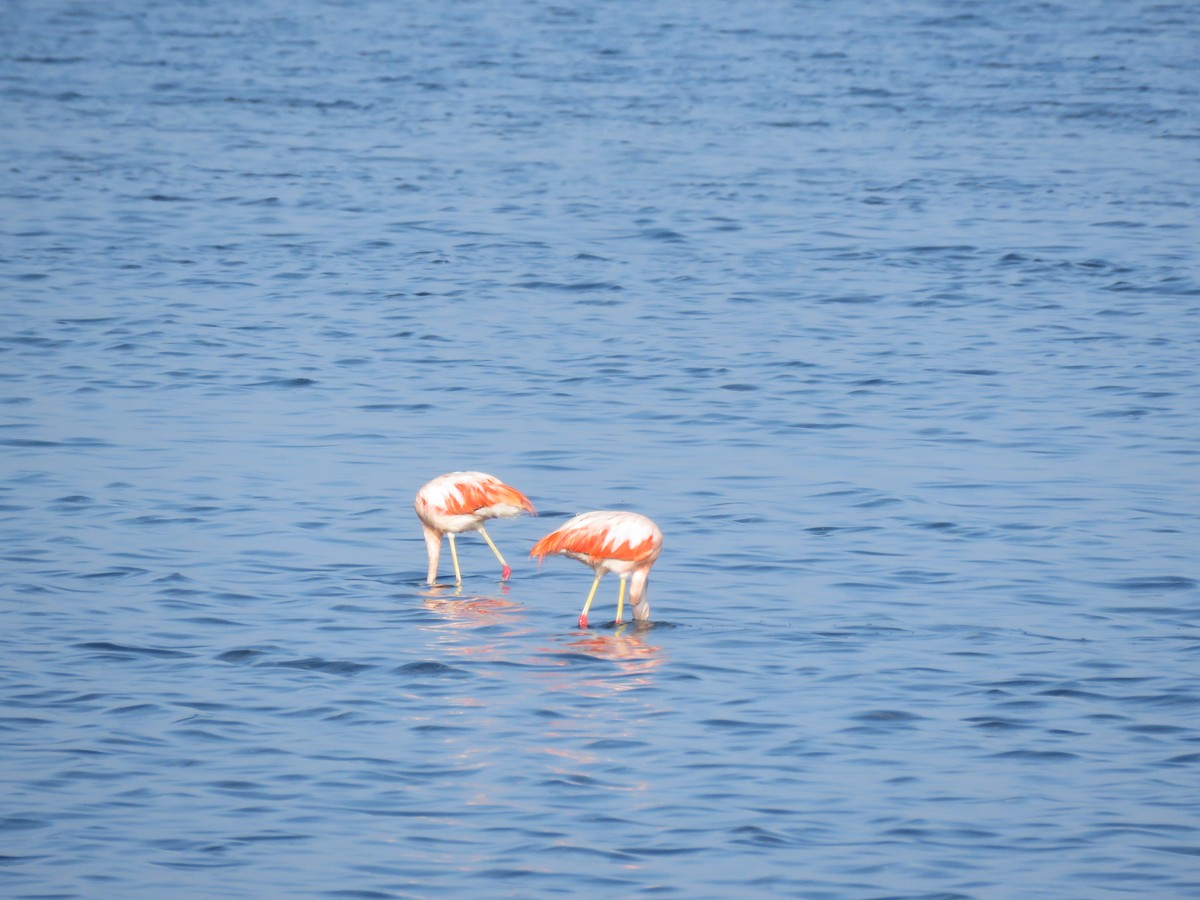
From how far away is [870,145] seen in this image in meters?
27.7

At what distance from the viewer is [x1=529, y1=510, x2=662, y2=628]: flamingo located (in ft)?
33.8

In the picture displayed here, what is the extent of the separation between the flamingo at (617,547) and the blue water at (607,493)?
258 millimetres

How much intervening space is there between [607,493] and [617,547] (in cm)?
246

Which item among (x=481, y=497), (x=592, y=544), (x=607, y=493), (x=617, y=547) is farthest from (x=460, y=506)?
(x=607, y=493)

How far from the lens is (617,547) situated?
10.3 metres

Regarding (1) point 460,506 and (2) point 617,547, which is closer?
(2) point 617,547

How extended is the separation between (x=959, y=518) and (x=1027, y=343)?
5.47m

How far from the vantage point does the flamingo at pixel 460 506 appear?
11078 mm

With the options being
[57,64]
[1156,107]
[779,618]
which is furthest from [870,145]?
Result: [779,618]

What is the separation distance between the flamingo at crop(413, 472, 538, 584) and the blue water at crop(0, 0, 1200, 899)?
33cm

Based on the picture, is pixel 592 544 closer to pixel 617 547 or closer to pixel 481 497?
pixel 617 547

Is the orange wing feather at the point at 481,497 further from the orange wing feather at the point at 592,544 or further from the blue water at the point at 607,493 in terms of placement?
the orange wing feather at the point at 592,544

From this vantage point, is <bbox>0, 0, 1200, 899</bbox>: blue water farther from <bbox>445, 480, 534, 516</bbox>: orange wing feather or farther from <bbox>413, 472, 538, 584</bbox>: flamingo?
<bbox>445, 480, 534, 516</bbox>: orange wing feather

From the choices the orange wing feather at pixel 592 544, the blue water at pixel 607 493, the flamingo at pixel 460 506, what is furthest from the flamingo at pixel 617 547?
the flamingo at pixel 460 506
